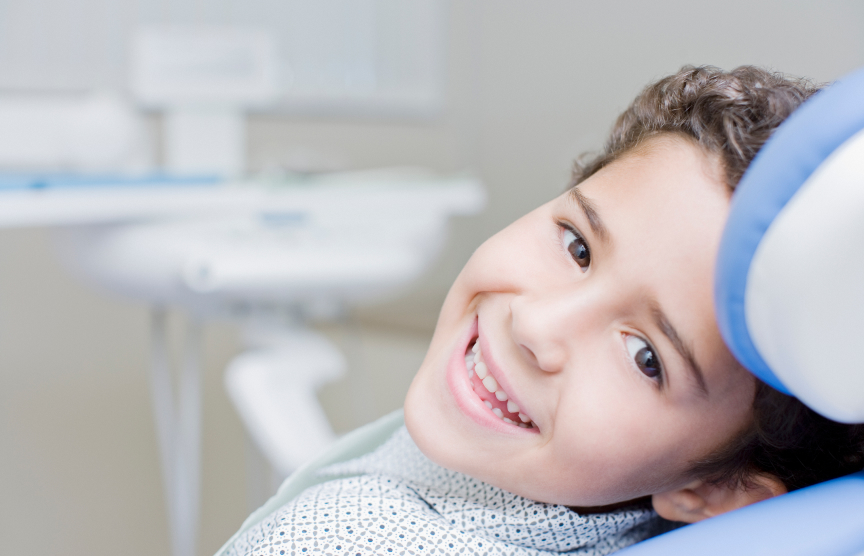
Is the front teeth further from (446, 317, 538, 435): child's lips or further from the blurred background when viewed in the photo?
the blurred background

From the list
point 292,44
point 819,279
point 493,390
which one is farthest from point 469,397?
point 292,44

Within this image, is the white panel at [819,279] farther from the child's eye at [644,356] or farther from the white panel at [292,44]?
the white panel at [292,44]

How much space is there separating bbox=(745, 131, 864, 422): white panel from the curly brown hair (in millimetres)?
135

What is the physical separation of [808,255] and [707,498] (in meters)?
0.27

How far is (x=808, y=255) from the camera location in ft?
0.80

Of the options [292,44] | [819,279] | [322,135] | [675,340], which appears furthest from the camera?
[322,135]

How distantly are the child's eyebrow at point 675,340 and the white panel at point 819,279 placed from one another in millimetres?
122

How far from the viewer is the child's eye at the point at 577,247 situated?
45 centimetres

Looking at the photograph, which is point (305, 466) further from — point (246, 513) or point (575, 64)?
point (575, 64)

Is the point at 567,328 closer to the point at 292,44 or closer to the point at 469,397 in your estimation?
the point at 469,397

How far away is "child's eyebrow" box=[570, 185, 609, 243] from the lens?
0.43m

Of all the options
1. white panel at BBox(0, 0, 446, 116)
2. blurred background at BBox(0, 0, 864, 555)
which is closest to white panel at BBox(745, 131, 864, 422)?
blurred background at BBox(0, 0, 864, 555)

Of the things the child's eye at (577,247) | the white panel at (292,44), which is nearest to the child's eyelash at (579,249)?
the child's eye at (577,247)

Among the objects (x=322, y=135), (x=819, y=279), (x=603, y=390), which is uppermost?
(x=819, y=279)
